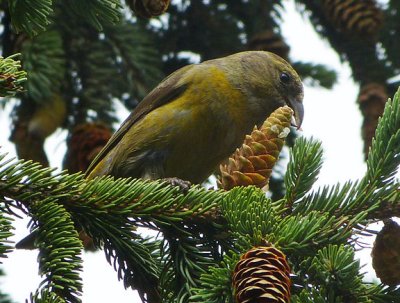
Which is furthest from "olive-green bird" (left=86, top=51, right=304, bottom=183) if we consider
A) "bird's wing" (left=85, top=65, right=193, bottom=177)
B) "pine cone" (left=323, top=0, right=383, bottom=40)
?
"pine cone" (left=323, top=0, right=383, bottom=40)

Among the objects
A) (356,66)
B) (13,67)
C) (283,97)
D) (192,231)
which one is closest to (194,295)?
(192,231)

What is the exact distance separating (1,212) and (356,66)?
9.85 feet

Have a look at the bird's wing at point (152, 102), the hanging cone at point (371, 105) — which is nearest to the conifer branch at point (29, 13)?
the bird's wing at point (152, 102)

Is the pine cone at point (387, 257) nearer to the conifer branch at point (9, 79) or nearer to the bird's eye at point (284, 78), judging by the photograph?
the conifer branch at point (9, 79)

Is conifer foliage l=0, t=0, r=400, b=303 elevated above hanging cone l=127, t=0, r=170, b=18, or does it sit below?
below

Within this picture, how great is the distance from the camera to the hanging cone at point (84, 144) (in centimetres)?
418

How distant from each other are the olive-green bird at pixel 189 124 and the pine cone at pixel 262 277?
5.93ft

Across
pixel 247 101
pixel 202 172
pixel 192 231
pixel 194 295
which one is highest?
pixel 247 101

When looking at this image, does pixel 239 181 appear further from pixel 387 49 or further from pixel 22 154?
pixel 387 49

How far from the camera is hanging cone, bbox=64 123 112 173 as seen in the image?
164 inches

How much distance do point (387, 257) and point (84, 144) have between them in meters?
2.26

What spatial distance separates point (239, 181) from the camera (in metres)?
2.72

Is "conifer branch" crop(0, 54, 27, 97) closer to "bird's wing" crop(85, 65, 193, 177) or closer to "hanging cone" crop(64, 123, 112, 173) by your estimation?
"bird's wing" crop(85, 65, 193, 177)

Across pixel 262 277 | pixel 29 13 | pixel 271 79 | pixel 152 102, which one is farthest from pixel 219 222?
pixel 271 79
